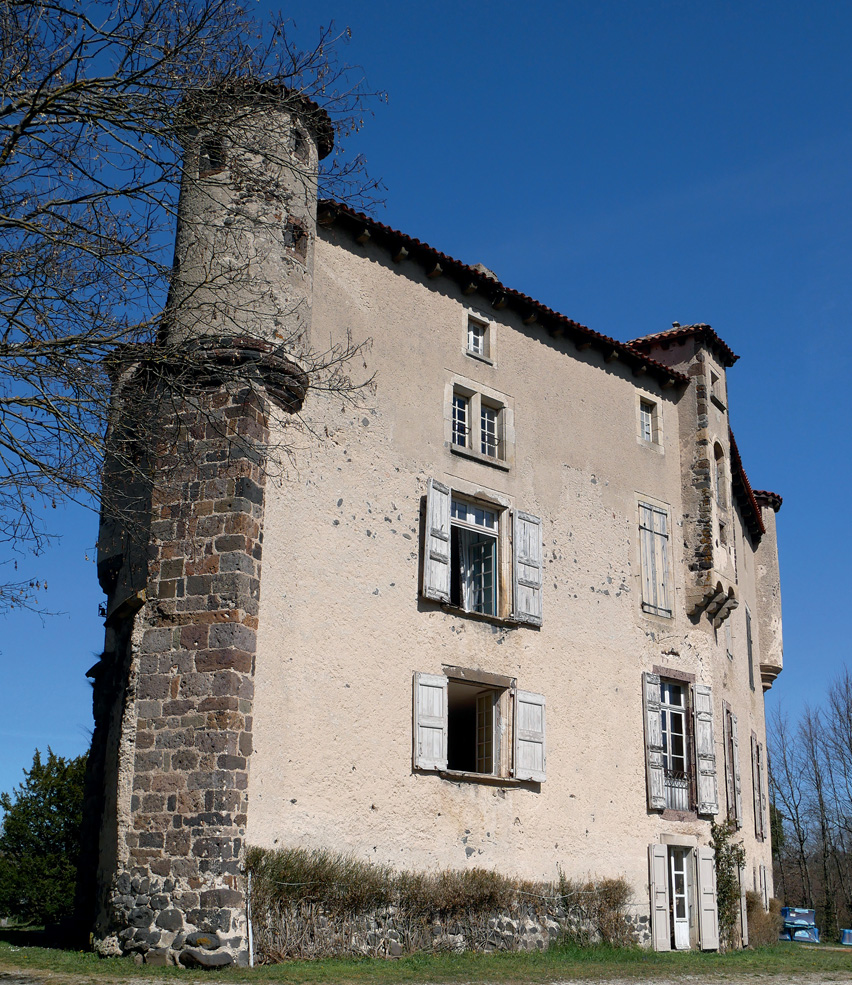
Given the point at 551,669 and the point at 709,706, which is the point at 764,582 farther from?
the point at 551,669

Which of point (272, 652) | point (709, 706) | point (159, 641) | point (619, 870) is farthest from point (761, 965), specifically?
point (159, 641)

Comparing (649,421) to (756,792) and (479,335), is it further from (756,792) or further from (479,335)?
(756,792)

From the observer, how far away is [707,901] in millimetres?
17547

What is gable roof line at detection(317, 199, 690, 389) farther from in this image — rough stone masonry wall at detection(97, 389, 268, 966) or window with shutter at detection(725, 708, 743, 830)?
window with shutter at detection(725, 708, 743, 830)

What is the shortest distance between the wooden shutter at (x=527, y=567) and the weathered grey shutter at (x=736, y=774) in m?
6.12

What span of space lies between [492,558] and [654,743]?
14.0 feet

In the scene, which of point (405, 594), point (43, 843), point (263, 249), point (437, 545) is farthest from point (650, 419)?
point (43, 843)

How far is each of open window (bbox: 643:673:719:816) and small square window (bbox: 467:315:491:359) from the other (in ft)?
19.8

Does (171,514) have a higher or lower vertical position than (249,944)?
higher

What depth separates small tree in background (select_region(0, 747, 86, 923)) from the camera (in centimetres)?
2336

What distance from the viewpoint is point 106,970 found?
1063cm

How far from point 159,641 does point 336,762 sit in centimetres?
264

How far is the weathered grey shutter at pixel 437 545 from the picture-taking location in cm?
1491

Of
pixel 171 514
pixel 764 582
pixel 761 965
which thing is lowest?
pixel 761 965
